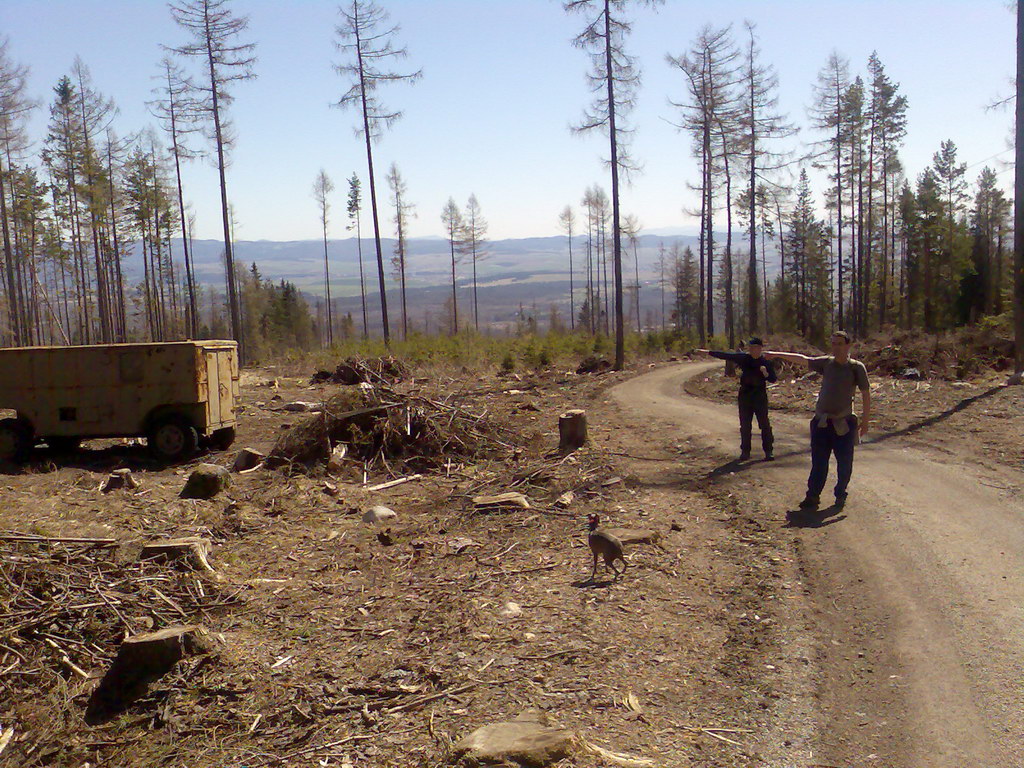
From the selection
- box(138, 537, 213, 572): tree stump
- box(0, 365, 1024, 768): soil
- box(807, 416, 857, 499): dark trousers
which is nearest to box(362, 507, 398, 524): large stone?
box(0, 365, 1024, 768): soil

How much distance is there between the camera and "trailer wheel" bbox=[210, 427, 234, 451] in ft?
50.2

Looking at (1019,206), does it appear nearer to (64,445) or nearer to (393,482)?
(393,482)

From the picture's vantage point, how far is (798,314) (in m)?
61.0

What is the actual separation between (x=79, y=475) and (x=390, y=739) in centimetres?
994

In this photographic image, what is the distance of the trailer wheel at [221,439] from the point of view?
1529cm

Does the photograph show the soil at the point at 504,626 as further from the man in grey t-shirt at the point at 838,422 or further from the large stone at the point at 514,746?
the man in grey t-shirt at the point at 838,422

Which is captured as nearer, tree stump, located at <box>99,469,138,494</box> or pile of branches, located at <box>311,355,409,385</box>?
tree stump, located at <box>99,469,138,494</box>

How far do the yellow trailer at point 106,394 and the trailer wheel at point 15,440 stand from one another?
0.01 metres

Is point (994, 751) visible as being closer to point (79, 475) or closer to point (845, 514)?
point (845, 514)

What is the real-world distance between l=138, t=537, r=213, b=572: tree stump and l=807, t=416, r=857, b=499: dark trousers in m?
6.34

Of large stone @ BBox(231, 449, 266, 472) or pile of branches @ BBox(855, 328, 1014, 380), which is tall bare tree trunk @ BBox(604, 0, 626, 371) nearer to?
pile of branches @ BBox(855, 328, 1014, 380)

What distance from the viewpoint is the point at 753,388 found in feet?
37.4

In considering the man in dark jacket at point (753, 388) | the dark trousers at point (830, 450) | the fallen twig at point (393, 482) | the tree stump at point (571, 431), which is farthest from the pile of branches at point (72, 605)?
the man in dark jacket at point (753, 388)

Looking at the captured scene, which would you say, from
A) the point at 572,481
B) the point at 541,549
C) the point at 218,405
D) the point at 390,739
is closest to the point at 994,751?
the point at 390,739
